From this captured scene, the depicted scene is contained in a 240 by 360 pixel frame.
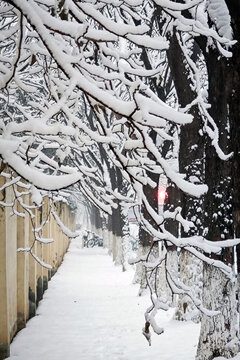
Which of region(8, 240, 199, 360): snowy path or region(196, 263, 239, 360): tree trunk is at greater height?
region(196, 263, 239, 360): tree trunk

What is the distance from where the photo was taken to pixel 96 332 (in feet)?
26.3

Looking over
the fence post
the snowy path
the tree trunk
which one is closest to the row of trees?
the tree trunk

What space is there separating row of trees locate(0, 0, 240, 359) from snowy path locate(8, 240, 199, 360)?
4.28ft

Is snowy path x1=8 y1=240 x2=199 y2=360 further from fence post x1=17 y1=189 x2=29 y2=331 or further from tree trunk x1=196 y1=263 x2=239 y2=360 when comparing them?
tree trunk x1=196 y1=263 x2=239 y2=360

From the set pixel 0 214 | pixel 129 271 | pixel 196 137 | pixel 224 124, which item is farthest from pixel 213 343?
pixel 129 271

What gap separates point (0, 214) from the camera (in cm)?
652

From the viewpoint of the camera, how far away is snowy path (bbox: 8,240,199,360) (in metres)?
6.56

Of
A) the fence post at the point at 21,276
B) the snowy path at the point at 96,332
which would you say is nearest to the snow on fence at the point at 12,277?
the fence post at the point at 21,276

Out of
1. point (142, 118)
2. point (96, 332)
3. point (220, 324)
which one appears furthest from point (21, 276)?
point (142, 118)

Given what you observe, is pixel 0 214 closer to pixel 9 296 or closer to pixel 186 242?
pixel 9 296

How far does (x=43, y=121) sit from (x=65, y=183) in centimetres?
38

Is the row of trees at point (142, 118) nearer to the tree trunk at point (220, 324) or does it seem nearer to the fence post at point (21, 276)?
the tree trunk at point (220, 324)

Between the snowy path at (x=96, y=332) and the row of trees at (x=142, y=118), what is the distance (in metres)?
1.30

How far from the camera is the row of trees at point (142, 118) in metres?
2.01
